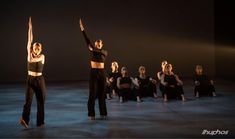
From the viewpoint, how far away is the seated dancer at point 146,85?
30.5 feet

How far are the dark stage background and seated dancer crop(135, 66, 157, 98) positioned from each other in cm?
480

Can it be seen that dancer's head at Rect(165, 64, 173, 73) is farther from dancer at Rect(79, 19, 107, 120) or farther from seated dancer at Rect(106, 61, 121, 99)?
dancer at Rect(79, 19, 107, 120)

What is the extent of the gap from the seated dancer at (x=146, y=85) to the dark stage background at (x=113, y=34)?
4.80 metres

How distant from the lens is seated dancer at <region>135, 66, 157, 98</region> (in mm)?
9294

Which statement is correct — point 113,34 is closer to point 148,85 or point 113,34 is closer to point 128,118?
point 148,85

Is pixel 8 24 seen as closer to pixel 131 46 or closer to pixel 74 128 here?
A: pixel 131 46

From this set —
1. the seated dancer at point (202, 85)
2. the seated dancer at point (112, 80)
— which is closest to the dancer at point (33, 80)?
the seated dancer at point (112, 80)

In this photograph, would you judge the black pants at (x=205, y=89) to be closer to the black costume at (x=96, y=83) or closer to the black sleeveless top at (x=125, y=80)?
the black sleeveless top at (x=125, y=80)

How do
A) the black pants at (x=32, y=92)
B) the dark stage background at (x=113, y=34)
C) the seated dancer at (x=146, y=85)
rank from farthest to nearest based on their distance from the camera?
1. the dark stage background at (x=113, y=34)
2. the seated dancer at (x=146, y=85)
3. the black pants at (x=32, y=92)

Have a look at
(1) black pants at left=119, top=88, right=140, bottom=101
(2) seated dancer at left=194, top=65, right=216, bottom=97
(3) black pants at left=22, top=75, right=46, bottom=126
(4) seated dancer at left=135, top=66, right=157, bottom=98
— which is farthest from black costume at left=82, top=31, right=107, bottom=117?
(2) seated dancer at left=194, top=65, right=216, bottom=97

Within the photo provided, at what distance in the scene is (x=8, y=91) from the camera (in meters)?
11.2

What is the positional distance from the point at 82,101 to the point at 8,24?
5.74 m

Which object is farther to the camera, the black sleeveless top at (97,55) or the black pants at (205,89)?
the black pants at (205,89)

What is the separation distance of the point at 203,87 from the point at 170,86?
1025 mm
